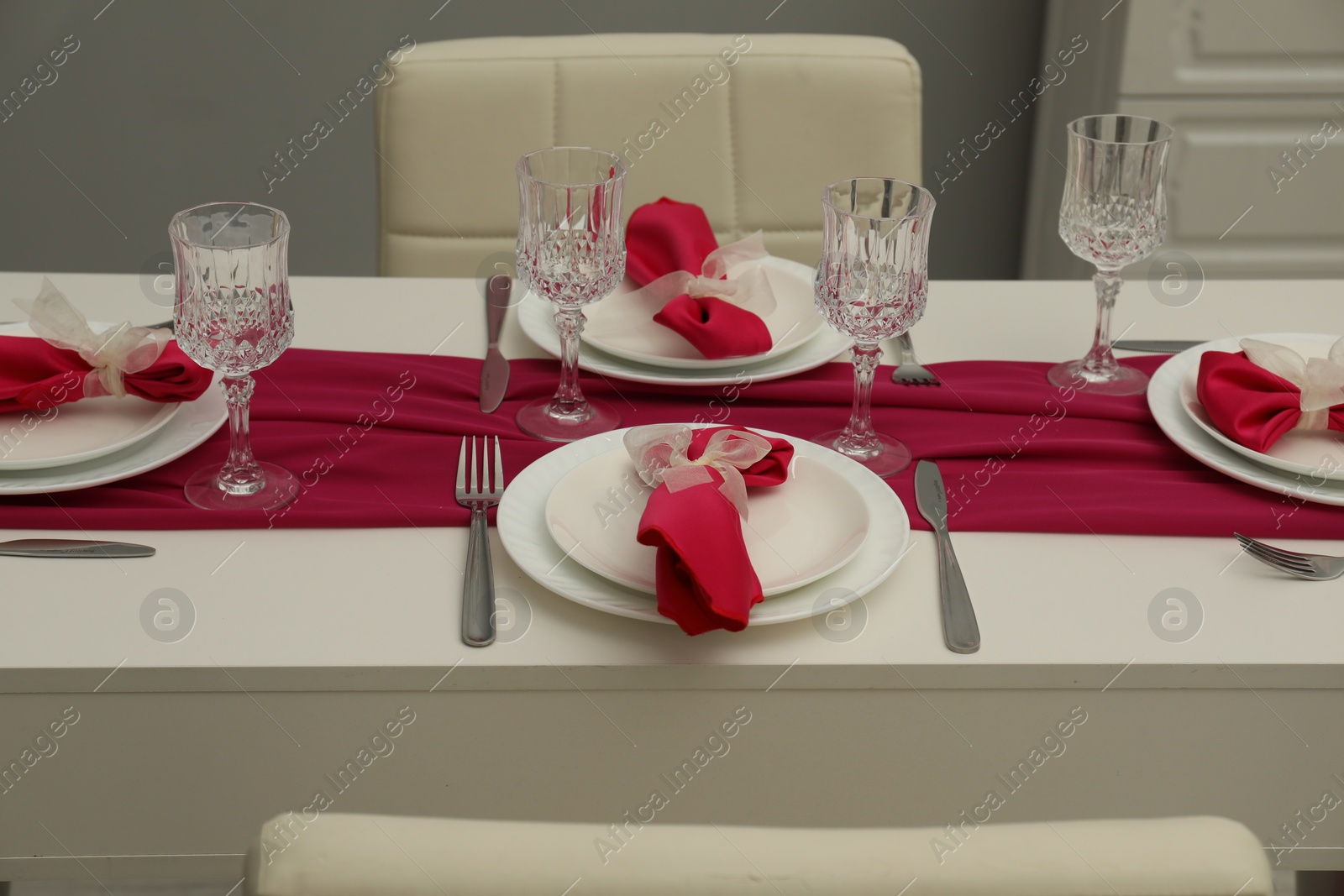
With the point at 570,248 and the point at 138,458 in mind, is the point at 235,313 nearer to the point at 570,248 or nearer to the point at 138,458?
the point at 138,458

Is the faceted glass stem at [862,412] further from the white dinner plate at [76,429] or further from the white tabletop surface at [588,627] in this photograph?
the white dinner plate at [76,429]

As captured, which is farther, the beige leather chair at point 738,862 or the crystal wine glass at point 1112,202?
the crystal wine glass at point 1112,202

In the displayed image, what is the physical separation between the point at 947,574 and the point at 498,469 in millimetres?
332

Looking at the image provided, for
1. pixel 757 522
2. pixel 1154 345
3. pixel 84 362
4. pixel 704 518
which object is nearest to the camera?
pixel 704 518

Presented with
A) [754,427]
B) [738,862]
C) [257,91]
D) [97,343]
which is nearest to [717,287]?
[754,427]

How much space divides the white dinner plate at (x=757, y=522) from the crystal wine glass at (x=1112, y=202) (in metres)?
0.33

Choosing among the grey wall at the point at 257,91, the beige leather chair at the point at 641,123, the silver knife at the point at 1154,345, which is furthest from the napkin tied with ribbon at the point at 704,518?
the grey wall at the point at 257,91

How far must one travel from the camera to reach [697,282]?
115cm

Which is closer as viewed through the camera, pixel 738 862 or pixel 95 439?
pixel 738 862

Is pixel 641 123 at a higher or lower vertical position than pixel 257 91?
higher

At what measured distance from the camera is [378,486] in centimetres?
95

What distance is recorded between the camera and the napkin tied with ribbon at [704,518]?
2.46ft

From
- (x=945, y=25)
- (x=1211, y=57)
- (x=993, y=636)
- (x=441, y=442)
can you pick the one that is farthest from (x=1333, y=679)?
(x=945, y=25)

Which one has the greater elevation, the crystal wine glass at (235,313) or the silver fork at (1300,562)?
the crystal wine glass at (235,313)
